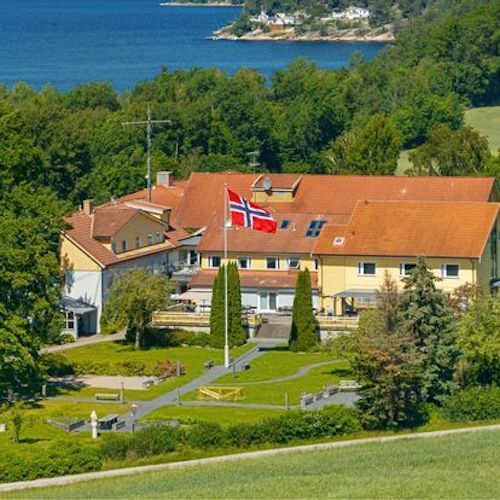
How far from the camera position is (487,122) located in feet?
429

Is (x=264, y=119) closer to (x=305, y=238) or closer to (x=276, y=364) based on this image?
(x=305, y=238)

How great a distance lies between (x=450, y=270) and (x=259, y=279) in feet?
25.5

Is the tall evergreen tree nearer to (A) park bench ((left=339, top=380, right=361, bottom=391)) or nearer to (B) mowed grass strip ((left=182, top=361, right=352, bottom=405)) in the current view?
(A) park bench ((left=339, top=380, right=361, bottom=391))

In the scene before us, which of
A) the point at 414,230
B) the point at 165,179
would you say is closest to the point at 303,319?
the point at 414,230

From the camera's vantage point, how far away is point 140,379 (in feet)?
194

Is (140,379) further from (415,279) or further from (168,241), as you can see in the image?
(168,241)

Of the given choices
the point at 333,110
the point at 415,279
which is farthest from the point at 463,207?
the point at 333,110

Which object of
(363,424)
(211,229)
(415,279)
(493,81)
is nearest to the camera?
(363,424)

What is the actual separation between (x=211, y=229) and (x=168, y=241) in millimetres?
2718

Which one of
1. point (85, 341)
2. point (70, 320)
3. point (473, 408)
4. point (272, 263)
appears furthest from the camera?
point (272, 263)

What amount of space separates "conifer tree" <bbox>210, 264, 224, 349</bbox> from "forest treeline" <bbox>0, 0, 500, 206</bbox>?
7512mm

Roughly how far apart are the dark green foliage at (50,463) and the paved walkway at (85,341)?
19.0 meters

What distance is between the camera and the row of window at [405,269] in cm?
6625

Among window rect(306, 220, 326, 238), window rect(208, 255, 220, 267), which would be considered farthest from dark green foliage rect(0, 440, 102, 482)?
window rect(306, 220, 326, 238)
